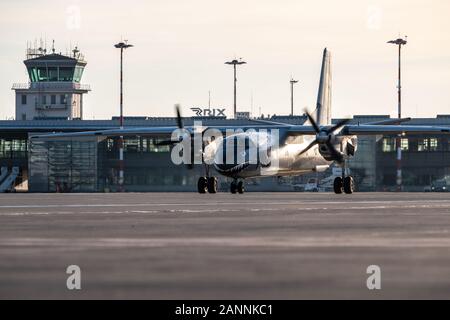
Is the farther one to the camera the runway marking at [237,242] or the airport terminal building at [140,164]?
the airport terminal building at [140,164]

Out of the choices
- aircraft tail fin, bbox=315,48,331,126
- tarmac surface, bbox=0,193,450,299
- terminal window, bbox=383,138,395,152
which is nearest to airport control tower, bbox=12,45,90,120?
terminal window, bbox=383,138,395,152

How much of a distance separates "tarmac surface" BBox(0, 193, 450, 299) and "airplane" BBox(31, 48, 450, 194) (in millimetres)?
35391

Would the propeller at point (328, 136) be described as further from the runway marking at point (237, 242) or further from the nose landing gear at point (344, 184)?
the runway marking at point (237, 242)

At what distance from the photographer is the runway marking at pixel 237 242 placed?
1972cm

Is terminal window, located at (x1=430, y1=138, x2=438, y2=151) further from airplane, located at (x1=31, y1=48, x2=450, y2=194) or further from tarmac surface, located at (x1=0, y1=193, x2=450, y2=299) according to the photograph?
tarmac surface, located at (x1=0, y1=193, x2=450, y2=299)

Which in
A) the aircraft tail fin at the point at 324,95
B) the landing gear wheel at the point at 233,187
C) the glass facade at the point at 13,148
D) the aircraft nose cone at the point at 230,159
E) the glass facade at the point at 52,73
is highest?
the glass facade at the point at 52,73

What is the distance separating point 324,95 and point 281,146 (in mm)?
10117

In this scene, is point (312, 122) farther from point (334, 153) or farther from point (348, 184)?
point (348, 184)

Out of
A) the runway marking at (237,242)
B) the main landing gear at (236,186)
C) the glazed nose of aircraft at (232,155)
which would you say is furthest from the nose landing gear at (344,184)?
the runway marking at (237,242)

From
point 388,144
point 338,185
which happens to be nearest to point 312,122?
point 338,185

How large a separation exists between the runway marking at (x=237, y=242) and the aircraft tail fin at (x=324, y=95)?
53.9 m

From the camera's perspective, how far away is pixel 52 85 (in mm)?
177375

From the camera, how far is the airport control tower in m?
176
